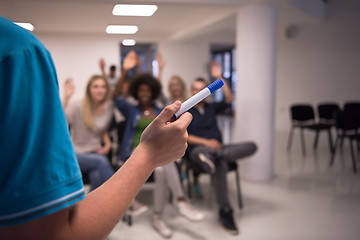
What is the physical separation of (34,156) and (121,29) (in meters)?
0.73

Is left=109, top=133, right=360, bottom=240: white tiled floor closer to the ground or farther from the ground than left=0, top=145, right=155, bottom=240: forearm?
closer to the ground

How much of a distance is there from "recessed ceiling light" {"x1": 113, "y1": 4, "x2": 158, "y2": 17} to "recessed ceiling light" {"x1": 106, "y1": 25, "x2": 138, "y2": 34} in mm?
54

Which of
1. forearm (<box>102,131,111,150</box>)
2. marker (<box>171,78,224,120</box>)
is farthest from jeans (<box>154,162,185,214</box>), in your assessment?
marker (<box>171,78,224,120</box>)

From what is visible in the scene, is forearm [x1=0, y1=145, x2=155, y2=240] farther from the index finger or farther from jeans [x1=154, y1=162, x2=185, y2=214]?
jeans [x1=154, y1=162, x2=185, y2=214]

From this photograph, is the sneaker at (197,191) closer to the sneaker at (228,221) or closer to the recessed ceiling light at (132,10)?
the sneaker at (228,221)

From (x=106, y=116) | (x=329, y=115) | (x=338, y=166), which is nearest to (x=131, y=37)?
(x=106, y=116)

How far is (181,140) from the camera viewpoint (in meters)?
0.52

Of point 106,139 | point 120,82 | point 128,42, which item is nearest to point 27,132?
point 128,42

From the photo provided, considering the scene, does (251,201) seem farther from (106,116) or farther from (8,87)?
(8,87)

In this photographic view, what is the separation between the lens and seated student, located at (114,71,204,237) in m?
1.87

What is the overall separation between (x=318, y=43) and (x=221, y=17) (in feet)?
11.5

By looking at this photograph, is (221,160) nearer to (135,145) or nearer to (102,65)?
(135,145)

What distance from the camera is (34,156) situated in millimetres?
382

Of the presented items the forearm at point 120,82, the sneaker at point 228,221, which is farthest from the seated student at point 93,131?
the sneaker at point 228,221
